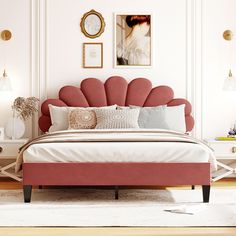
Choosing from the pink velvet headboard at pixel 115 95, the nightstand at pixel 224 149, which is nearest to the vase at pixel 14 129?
the pink velvet headboard at pixel 115 95

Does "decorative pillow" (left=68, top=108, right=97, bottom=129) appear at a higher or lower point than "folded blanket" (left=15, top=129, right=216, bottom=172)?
higher

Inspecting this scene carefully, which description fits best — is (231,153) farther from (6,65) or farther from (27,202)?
(6,65)

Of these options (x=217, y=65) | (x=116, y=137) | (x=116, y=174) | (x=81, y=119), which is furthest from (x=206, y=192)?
(x=217, y=65)

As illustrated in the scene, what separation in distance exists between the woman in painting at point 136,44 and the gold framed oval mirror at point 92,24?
11.8 inches

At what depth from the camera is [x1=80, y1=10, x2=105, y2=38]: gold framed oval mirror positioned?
6.15m

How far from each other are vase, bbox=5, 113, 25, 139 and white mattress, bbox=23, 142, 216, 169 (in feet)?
4.83

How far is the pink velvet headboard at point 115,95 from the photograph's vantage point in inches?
236

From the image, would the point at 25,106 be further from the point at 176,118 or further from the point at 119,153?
the point at 119,153

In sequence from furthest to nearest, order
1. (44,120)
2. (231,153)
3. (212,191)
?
(44,120) < (231,153) < (212,191)

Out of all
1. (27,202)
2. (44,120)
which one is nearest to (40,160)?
(27,202)

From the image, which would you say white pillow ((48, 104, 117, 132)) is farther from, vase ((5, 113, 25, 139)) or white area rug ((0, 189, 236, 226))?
white area rug ((0, 189, 236, 226))

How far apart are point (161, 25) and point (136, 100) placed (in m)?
0.98

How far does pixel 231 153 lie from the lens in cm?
559

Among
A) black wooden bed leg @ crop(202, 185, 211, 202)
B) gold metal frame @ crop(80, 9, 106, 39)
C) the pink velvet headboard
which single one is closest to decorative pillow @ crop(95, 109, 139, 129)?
the pink velvet headboard
